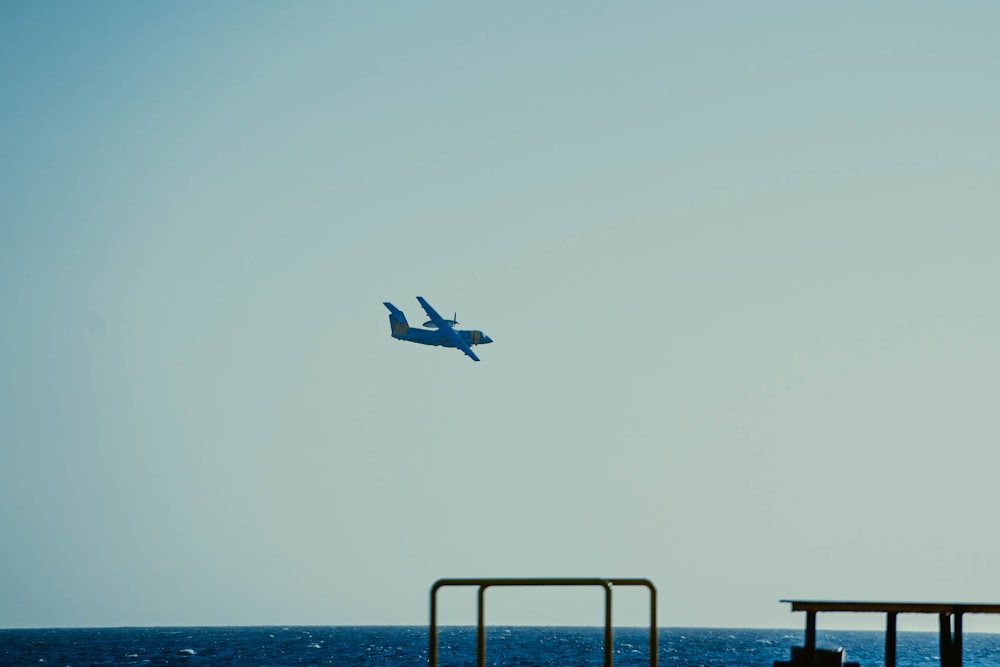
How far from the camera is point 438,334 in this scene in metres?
53.0

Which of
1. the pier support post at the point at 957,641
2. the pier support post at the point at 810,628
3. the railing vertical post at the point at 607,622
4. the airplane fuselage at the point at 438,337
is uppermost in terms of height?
the airplane fuselage at the point at 438,337

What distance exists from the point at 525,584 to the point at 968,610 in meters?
7.81

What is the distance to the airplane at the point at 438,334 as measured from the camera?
172ft

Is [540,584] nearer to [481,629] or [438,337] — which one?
[481,629]

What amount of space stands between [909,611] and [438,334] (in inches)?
1478

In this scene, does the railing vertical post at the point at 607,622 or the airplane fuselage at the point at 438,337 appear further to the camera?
the airplane fuselage at the point at 438,337

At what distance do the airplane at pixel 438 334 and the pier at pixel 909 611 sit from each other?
34.1 m

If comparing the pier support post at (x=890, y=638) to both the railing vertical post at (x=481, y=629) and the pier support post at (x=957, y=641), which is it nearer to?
the pier support post at (x=957, y=641)

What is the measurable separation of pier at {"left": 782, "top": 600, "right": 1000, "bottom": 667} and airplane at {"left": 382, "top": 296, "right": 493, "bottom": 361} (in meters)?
34.1

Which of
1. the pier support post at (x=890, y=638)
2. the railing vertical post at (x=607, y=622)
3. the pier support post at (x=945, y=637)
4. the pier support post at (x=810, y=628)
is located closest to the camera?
the railing vertical post at (x=607, y=622)

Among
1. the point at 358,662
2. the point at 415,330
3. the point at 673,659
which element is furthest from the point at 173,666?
the point at 415,330

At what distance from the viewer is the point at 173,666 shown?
87.5 metres

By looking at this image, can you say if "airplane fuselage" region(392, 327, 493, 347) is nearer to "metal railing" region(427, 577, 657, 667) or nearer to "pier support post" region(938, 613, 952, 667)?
"pier support post" region(938, 613, 952, 667)

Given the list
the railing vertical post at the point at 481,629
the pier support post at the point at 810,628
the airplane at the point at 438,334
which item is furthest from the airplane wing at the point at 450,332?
the railing vertical post at the point at 481,629
